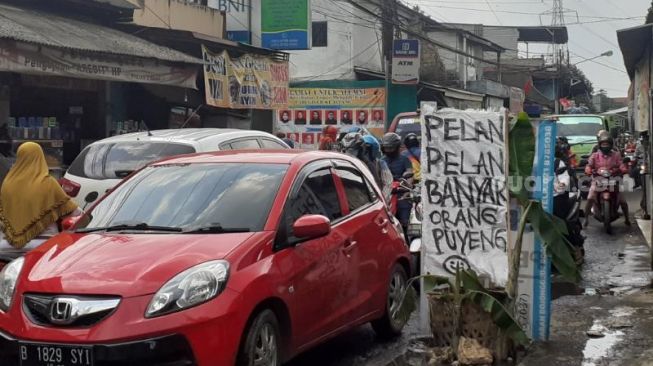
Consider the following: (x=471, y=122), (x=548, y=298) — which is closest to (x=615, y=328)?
(x=548, y=298)

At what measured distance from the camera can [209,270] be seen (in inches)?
185

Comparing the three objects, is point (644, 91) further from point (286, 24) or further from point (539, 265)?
point (286, 24)

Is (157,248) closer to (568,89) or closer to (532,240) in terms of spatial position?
(532,240)

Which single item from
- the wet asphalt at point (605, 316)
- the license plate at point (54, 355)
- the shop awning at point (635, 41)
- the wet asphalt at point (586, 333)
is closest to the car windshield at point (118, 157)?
the wet asphalt at point (586, 333)

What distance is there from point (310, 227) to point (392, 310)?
75.2 inches

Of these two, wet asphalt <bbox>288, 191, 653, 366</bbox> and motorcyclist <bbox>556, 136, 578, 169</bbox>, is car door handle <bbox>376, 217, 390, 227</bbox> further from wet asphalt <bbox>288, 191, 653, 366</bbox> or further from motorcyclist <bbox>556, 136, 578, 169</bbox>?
motorcyclist <bbox>556, 136, 578, 169</bbox>

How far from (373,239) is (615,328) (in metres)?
2.44

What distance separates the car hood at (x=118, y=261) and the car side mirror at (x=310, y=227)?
0.36 meters

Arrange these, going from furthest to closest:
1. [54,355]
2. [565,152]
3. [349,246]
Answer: [565,152]
[349,246]
[54,355]

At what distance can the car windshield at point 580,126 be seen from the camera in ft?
68.5

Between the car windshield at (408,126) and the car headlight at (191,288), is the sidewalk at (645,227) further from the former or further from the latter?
the car headlight at (191,288)

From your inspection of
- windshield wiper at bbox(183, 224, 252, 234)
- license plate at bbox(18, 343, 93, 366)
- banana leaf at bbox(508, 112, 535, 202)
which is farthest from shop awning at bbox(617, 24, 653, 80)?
license plate at bbox(18, 343, 93, 366)

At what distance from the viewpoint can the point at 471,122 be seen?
6602 millimetres

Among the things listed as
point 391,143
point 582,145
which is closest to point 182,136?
point 391,143
